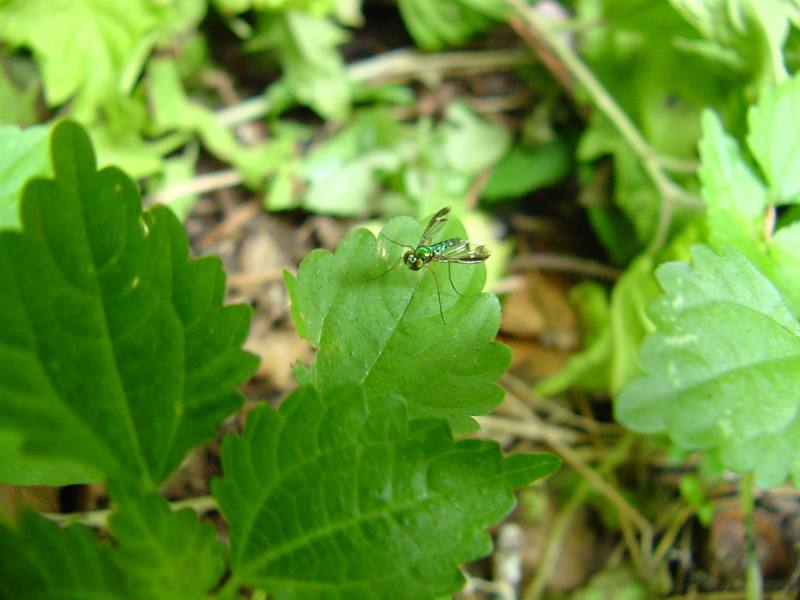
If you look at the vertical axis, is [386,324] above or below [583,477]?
above

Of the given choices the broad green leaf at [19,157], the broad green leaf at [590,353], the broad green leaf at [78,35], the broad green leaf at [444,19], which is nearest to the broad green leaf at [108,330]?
the broad green leaf at [19,157]

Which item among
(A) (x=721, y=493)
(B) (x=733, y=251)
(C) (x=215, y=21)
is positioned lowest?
(A) (x=721, y=493)

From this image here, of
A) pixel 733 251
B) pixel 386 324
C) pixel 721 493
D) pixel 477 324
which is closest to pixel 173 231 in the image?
pixel 386 324

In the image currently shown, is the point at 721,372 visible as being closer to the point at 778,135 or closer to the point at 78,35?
the point at 778,135

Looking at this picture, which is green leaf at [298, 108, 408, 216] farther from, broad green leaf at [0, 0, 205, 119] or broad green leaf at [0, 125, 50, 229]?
broad green leaf at [0, 125, 50, 229]

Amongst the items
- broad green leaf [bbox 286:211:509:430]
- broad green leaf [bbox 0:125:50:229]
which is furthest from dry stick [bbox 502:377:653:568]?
broad green leaf [bbox 0:125:50:229]

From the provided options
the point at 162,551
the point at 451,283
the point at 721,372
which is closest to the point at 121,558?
the point at 162,551

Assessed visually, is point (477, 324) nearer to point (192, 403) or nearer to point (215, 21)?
point (192, 403)
